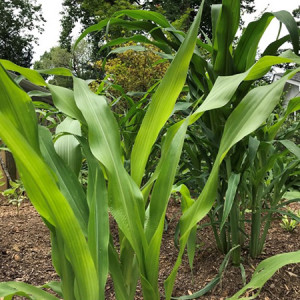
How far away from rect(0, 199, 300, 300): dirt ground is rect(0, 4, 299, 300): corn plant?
0.39 meters

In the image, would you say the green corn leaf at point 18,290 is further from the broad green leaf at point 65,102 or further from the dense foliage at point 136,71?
the dense foliage at point 136,71

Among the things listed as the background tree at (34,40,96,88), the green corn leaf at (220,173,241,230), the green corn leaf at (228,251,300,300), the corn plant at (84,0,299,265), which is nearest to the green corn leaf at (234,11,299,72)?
the corn plant at (84,0,299,265)

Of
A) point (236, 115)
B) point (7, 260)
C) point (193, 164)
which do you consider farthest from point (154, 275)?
point (7, 260)

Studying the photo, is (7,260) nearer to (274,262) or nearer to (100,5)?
(274,262)

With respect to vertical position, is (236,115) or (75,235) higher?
(236,115)

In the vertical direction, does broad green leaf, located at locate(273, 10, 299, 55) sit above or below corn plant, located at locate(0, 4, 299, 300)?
above

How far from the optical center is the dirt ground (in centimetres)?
101

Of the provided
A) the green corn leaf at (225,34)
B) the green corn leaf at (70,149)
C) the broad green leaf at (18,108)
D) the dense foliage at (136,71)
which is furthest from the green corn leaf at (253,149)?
the dense foliage at (136,71)

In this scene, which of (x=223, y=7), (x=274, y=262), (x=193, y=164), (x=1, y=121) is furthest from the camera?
(x=193, y=164)

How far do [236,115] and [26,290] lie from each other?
51 centimetres

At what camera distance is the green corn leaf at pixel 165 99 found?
67 centimetres

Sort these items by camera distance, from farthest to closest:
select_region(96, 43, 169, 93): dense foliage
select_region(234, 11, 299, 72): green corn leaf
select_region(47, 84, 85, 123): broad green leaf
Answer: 1. select_region(96, 43, 169, 93): dense foliage
2. select_region(234, 11, 299, 72): green corn leaf
3. select_region(47, 84, 85, 123): broad green leaf

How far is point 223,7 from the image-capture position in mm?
827

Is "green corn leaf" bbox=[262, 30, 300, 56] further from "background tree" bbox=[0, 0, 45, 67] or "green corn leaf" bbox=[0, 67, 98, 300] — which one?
"background tree" bbox=[0, 0, 45, 67]
